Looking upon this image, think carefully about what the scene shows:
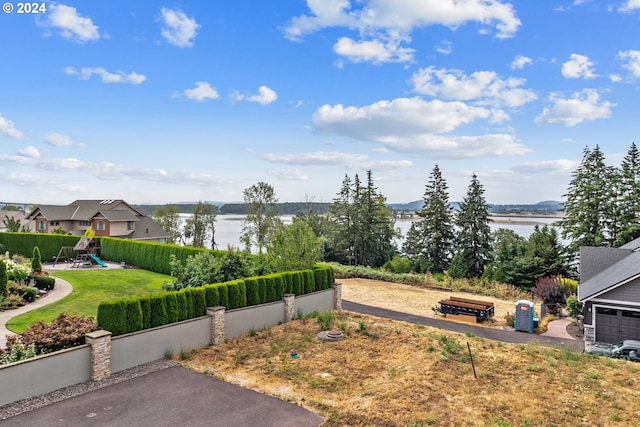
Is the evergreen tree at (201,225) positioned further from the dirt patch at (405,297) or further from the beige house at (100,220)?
the dirt patch at (405,297)

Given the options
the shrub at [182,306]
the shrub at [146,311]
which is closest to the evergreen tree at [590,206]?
the shrub at [182,306]

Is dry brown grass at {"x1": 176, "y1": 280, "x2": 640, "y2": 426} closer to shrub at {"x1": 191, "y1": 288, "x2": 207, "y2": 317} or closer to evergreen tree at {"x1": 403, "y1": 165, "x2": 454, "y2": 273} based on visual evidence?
shrub at {"x1": 191, "y1": 288, "x2": 207, "y2": 317}

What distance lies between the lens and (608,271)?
19219 mm

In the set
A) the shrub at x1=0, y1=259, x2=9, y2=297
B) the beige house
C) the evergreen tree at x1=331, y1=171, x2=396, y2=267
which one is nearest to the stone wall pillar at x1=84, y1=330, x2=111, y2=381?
the shrub at x1=0, y1=259, x2=9, y2=297

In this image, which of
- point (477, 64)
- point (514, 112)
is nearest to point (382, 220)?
point (514, 112)

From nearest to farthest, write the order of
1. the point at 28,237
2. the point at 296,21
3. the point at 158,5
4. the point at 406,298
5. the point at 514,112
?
the point at 158,5, the point at 296,21, the point at 406,298, the point at 514,112, the point at 28,237

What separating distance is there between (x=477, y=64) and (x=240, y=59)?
587 inches

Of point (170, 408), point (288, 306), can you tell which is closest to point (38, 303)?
point (288, 306)

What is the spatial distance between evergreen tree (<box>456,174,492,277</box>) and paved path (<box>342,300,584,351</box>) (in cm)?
2081

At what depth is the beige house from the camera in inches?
1850

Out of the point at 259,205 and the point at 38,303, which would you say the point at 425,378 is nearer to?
the point at 38,303

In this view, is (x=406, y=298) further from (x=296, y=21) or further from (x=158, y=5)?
(x=158, y=5)

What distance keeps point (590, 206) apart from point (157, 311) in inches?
1550

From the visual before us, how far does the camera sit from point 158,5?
59.5ft
